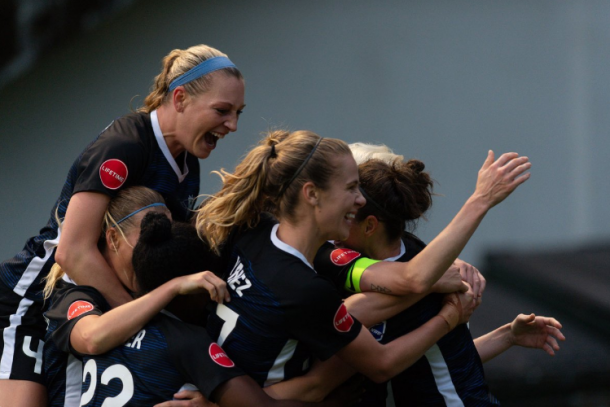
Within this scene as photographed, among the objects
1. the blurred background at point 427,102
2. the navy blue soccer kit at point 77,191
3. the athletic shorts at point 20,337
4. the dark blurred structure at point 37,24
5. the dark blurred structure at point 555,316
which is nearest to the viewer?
the navy blue soccer kit at point 77,191

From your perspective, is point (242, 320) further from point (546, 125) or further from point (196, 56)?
point (546, 125)

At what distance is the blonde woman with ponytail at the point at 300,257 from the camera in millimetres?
2174

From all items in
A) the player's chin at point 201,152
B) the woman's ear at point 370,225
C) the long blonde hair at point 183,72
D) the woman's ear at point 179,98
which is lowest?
the woman's ear at point 370,225

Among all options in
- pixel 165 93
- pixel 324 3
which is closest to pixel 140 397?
pixel 165 93

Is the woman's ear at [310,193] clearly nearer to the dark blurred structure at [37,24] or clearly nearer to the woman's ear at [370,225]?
the woman's ear at [370,225]

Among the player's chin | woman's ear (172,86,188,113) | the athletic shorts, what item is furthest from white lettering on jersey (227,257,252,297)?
the athletic shorts

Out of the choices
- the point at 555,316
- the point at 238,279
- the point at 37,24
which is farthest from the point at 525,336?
the point at 37,24

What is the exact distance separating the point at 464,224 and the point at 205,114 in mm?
1018

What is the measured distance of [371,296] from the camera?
7.95 feet

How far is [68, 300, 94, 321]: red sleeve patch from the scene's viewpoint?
233cm

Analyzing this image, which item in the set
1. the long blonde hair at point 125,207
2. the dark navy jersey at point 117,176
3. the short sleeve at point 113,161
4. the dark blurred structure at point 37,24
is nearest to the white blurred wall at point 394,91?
the dark blurred structure at point 37,24

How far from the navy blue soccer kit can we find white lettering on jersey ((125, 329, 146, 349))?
20.9 inches

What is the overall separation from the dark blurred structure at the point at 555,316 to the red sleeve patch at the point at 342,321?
2.93m

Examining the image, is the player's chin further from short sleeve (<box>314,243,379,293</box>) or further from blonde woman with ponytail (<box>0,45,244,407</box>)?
short sleeve (<box>314,243,379,293</box>)
